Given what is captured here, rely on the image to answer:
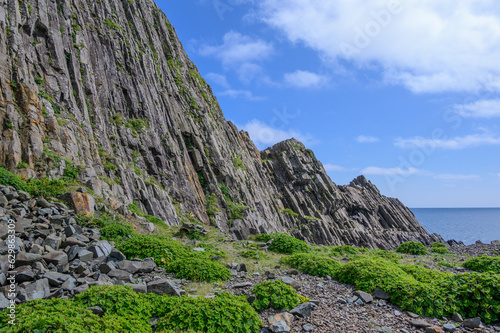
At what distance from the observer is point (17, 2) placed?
23672 mm

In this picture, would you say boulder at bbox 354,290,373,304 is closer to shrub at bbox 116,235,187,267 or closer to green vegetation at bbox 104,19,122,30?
shrub at bbox 116,235,187,267

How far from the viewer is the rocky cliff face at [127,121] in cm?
1953

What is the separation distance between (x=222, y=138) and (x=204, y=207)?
63.6 ft

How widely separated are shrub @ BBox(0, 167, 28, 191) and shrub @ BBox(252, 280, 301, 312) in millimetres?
13185

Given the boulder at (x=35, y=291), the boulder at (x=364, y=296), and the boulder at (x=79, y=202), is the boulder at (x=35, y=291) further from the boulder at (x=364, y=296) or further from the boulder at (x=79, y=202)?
the boulder at (x=364, y=296)

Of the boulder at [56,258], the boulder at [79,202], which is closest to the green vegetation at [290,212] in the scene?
the boulder at [79,202]

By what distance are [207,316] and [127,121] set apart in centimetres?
3229

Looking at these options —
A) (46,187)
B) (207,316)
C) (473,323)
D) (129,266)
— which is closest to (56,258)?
(129,266)

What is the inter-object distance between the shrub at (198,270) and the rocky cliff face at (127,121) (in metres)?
10.5

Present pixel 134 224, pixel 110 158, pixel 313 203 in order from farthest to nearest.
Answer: pixel 313 203
pixel 110 158
pixel 134 224

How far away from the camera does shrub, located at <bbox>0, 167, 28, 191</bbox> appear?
13.8 m

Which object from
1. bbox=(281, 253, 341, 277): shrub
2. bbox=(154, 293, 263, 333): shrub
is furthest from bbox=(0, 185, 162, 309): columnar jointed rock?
bbox=(281, 253, 341, 277): shrub

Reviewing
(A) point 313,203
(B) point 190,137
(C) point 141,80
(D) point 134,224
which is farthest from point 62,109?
(A) point 313,203

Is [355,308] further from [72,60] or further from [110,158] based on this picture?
[72,60]
